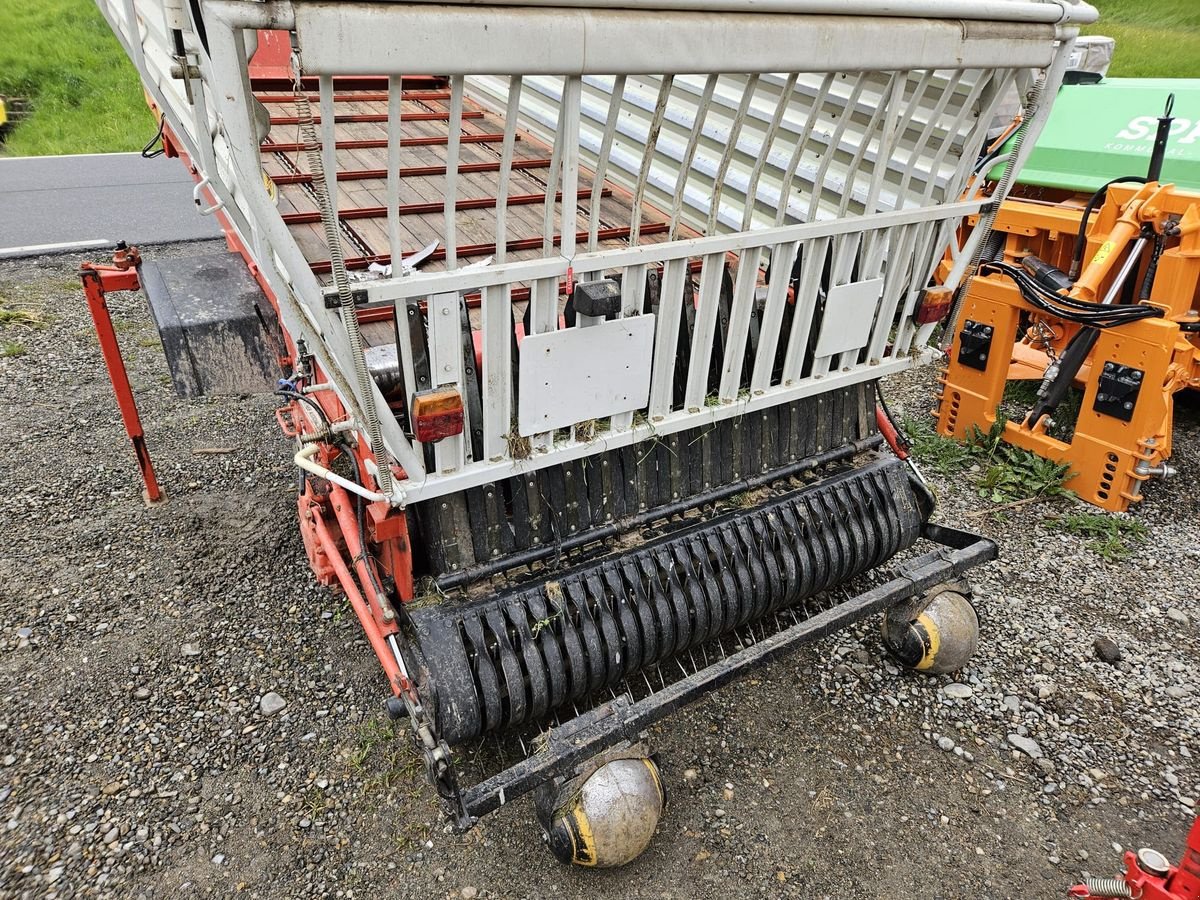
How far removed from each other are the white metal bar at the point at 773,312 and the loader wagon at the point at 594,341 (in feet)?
0.04

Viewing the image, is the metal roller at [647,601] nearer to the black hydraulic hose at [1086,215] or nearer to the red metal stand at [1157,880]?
the red metal stand at [1157,880]

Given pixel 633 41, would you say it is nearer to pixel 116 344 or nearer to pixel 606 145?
pixel 606 145

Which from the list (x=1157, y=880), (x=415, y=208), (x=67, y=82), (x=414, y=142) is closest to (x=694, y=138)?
(x=415, y=208)

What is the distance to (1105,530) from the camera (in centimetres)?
→ 408

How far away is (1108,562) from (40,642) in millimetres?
4868

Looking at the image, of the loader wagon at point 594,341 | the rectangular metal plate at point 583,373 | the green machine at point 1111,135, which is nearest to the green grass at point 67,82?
the loader wagon at point 594,341

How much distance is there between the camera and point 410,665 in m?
2.37

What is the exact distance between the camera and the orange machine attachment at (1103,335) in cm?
398

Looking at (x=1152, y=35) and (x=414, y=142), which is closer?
(x=414, y=142)

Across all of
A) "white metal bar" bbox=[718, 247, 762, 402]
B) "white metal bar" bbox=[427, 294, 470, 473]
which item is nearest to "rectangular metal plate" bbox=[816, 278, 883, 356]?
"white metal bar" bbox=[718, 247, 762, 402]

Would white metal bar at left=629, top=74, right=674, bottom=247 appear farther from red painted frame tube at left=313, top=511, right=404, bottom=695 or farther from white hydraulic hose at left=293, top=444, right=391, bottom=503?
red painted frame tube at left=313, top=511, right=404, bottom=695

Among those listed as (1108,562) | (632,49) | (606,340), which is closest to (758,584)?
(606,340)

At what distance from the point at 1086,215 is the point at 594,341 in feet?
11.6

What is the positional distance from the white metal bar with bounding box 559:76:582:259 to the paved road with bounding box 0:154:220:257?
6.84m
